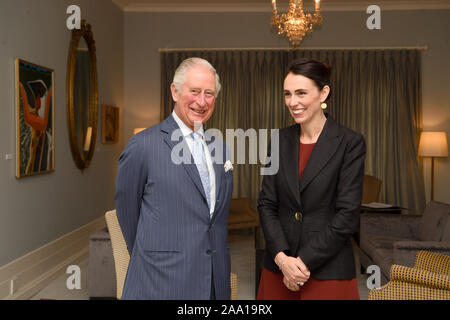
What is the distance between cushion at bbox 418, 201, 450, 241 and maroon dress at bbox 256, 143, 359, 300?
110 inches

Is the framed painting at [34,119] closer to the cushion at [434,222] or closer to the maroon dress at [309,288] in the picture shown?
the maroon dress at [309,288]

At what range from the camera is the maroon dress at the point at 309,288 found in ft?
5.53

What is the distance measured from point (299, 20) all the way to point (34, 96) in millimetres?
3032

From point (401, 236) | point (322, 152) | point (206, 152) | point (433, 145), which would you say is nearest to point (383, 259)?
point (401, 236)

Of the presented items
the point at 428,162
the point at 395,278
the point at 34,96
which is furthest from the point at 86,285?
the point at 428,162

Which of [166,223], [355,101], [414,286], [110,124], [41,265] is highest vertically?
[355,101]

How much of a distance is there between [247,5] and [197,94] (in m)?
6.41

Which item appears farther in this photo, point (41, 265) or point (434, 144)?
point (434, 144)

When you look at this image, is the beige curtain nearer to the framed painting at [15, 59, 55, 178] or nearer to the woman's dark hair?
the framed painting at [15, 59, 55, 178]

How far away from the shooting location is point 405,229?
16.1 ft

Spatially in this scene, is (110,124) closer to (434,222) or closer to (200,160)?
(434,222)

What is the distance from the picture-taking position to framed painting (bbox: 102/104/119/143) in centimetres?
651

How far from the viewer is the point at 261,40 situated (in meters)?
7.52

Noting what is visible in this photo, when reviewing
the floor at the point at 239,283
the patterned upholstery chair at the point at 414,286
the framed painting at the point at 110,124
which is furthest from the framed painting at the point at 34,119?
the patterned upholstery chair at the point at 414,286
